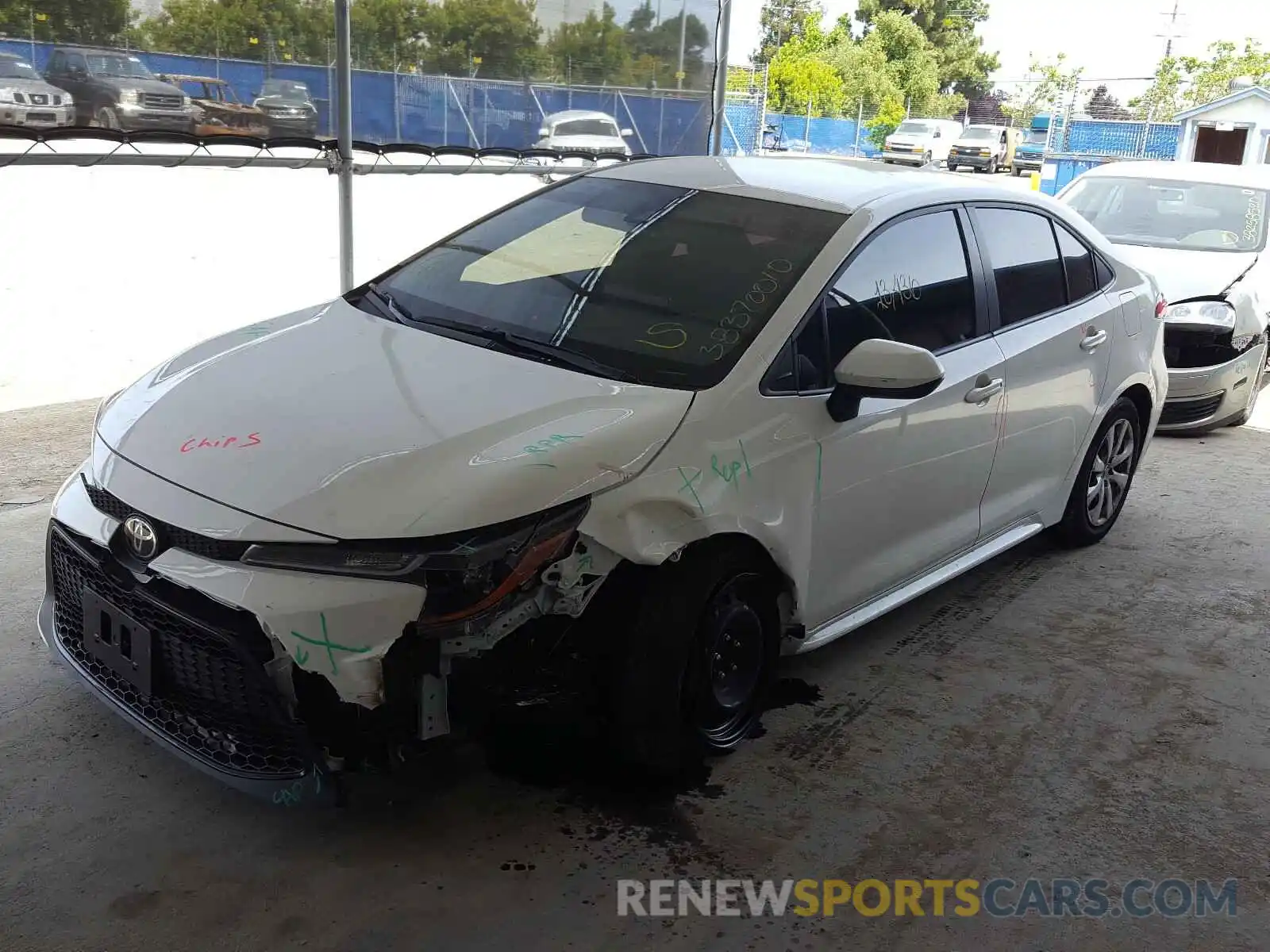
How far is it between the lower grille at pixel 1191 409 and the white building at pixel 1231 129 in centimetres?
2880

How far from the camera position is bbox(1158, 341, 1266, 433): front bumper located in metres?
7.38

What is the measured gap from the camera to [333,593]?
2.54 meters

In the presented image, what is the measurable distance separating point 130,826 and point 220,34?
440cm

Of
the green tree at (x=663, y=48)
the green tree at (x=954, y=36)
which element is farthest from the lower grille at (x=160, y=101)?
the green tree at (x=954, y=36)

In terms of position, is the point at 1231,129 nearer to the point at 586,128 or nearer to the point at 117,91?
the point at 586,128

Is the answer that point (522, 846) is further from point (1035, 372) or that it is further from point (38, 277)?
point (38, 277)

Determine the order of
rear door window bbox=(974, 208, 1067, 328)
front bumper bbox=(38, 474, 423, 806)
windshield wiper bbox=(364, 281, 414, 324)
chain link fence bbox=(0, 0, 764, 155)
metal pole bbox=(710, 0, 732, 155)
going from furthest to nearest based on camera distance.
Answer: metal pole bbox=(710, 0, 732, 155), chain link fence bbox=(0, 0, 764, 155), rear door window bbox=(974, 208, 1067, 328), windshield wiper bbox=(364, 281, 414, 324), front bumper bbox=(38, 474, 423, 806)

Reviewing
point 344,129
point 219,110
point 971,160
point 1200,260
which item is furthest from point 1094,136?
point 219,110

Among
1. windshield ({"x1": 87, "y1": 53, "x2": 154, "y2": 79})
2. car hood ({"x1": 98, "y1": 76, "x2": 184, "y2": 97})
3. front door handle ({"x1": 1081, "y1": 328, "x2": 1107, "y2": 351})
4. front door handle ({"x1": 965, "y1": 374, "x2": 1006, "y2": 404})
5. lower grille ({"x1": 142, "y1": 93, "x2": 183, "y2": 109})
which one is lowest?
front door handle ({"x1": 965, "y1": 374, "x2": 1006, "y2": 404})

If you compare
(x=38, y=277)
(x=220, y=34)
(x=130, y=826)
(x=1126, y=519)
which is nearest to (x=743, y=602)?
(x=130, y=826)

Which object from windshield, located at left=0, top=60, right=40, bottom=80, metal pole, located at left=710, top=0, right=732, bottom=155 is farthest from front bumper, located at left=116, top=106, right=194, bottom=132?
metal pole, located at left=710, top=0, right=732, bottom=155

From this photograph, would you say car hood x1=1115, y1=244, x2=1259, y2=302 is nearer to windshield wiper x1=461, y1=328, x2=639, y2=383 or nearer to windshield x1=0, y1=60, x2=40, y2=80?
windshield wiper x1=461, y1=328, x2=639, y2=383

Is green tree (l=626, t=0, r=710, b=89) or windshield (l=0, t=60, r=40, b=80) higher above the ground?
green tree (l=626, t=0, r=710, b=89)

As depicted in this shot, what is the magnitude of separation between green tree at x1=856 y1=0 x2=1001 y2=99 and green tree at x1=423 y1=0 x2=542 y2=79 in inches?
2478
